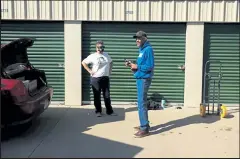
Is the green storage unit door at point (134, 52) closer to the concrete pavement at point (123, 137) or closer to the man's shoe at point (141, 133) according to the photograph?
the concrete pavement at point (123, 137)

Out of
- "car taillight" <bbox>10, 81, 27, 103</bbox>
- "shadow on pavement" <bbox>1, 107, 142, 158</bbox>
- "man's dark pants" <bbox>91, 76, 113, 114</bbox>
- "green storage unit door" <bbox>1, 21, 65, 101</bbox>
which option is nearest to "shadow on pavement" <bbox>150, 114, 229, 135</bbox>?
"shadow on pavement" <bbox>1, 107, 142, 158</bbox>

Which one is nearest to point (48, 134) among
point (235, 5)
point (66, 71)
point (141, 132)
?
point (141, 132)

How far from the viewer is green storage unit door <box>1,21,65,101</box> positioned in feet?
29.8

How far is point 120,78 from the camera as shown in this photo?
9.21 meters

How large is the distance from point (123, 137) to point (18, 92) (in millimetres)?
1877

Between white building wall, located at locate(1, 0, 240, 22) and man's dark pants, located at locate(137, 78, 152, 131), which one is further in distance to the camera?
white building wall, located at locate(1, 0, 240, 22)

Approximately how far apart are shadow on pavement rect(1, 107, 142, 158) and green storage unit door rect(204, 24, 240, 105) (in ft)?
9.73

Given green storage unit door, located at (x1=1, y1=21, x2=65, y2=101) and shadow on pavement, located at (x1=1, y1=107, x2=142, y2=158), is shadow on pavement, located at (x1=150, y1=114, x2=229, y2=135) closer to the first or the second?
shadow on pavement, located at (x1=1, y1=107, x2=142, y2=158)

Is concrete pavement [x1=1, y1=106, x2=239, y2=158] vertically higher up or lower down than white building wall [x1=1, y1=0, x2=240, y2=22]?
lower down

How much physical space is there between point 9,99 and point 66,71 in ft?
11.8

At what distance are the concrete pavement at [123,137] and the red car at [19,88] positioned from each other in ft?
1.52

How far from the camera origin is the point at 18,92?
18.3ft

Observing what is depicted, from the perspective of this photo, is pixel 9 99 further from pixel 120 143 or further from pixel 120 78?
pixel 120 78

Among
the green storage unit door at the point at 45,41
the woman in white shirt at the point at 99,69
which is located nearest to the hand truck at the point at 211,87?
the woman in white shirt at the point at 99,69
